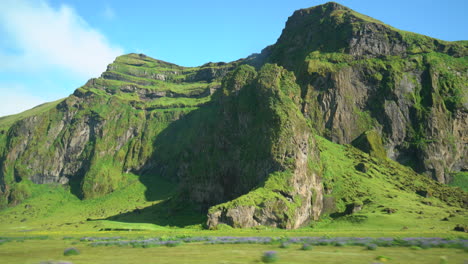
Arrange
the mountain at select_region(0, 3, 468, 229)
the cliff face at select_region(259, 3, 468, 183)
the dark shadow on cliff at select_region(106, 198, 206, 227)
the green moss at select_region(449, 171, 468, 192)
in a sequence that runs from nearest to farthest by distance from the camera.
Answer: the mountain at select_region(0, 3, 468, 229)
the dark shadow on cliff at select_region(106, 198, 206, 227)
the green moss at select_region(449, 171, 468, 192)
the cliff face at select_region(259, 3, 468, 183)

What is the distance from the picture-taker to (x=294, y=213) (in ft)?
282

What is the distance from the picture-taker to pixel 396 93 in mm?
147125

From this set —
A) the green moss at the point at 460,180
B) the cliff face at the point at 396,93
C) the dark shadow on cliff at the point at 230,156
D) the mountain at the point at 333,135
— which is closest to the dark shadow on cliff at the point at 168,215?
the dark shadow on cliff at the point at 230,156

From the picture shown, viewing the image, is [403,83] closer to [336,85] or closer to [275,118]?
[336,85]

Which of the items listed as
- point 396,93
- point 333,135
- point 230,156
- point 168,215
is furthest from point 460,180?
point 168,215

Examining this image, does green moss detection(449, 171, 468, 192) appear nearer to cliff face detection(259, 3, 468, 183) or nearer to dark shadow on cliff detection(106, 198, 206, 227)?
cliff face detection(259, 3, 468, 183)

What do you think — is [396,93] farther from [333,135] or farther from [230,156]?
[230,156]

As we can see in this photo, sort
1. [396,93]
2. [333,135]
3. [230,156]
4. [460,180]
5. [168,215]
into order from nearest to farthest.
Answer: [230,156], [168,215], [460,180], [333,135], [396,93]

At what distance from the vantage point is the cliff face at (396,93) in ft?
465

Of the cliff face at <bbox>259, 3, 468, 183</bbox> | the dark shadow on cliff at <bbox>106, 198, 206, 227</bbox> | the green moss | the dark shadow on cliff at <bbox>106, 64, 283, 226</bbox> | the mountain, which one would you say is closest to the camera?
the mountain

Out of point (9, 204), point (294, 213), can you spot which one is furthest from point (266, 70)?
point (9, 204)

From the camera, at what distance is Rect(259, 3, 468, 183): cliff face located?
142 metres

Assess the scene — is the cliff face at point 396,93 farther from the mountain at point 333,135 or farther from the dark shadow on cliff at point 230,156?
the dark shadow on cliff at point 230,156

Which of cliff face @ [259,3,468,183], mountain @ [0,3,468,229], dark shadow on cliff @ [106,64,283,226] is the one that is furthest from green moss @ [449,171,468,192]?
dark shadow on cliff @ [106,64,283,226]
